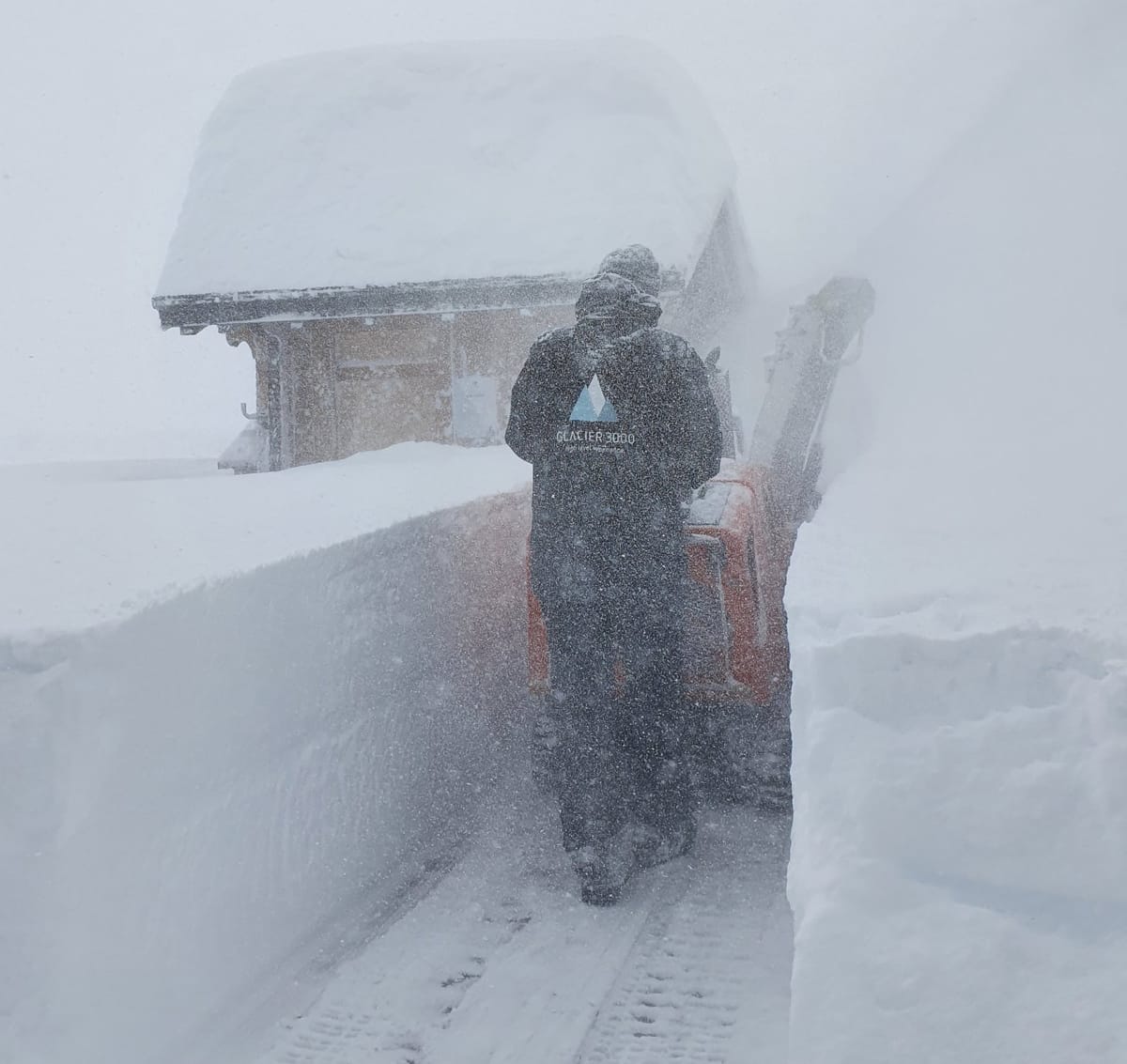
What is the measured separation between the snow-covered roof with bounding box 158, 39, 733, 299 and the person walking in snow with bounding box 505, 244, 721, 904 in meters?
5.43

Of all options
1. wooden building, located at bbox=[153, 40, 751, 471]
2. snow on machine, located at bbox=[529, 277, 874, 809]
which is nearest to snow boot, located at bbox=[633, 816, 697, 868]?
snow on machine, located at bbox=[529, 277, 874, 809]

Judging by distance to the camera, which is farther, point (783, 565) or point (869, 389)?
point (869, 389)

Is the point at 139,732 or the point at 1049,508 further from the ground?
the point at 1049,508

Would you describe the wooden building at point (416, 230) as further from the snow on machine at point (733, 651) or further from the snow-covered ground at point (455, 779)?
the snow on machine at point (733, 651)

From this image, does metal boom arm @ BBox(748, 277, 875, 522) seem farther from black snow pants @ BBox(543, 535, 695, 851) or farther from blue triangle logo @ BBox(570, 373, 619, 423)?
blue triangle logo @ BBox(570, 373, 619, 423)

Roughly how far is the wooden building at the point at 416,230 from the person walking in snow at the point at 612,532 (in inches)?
205

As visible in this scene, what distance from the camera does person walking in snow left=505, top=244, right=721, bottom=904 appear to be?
3422mm

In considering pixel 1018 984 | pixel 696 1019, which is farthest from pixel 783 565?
pixel 1018 984

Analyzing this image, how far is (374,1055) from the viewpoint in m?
2.63

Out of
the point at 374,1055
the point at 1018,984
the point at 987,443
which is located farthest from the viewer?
the point at 987,443

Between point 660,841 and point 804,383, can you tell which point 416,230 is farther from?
point 660,841

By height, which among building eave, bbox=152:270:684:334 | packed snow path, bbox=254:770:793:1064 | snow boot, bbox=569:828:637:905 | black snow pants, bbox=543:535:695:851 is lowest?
packed snow path, bbox=254:770:793:1064

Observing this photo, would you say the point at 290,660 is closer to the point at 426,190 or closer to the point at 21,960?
the point at 21,960

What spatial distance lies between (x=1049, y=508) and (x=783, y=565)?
1.37 metres
